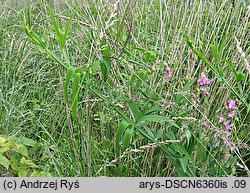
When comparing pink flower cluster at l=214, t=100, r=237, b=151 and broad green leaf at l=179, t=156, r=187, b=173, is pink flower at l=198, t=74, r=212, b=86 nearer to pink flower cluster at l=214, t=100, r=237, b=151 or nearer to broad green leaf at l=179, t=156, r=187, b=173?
pink flower cluster at l=214, t=100, r=237, b=151

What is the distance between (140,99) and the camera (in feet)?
5.45

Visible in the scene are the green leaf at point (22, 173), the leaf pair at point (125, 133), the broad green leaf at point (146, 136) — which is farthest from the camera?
the green leaf at point (22, 173)

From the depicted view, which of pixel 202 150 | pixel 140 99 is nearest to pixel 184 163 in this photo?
pixel 202 150

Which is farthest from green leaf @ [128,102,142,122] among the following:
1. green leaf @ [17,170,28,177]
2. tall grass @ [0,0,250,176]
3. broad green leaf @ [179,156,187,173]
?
green leaf @ [17,170,28,177]

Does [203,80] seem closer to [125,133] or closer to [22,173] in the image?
[125,133]

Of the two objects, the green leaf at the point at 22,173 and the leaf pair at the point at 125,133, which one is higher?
the leaf pair at the point at 125,133

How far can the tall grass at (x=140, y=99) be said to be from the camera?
4.61ft

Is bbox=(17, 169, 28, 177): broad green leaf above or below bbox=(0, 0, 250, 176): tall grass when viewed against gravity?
below

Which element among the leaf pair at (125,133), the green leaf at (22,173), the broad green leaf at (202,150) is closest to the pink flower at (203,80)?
the broad green leaf at (202,150)

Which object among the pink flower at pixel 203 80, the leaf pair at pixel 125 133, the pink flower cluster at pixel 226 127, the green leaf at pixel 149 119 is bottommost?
the pink flower cluster at pixel 226 127

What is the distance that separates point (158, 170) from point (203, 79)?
417mm

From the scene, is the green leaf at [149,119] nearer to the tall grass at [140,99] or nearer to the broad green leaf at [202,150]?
the tall grass at [140,99]

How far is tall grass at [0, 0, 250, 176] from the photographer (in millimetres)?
1406

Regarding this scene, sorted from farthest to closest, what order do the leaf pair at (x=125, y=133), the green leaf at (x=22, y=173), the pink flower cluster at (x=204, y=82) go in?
the green leaf at (x=22, y=173)
the pink flower cluster at (x=204, y=82)
the leaf pair at (x=125, y=133)
